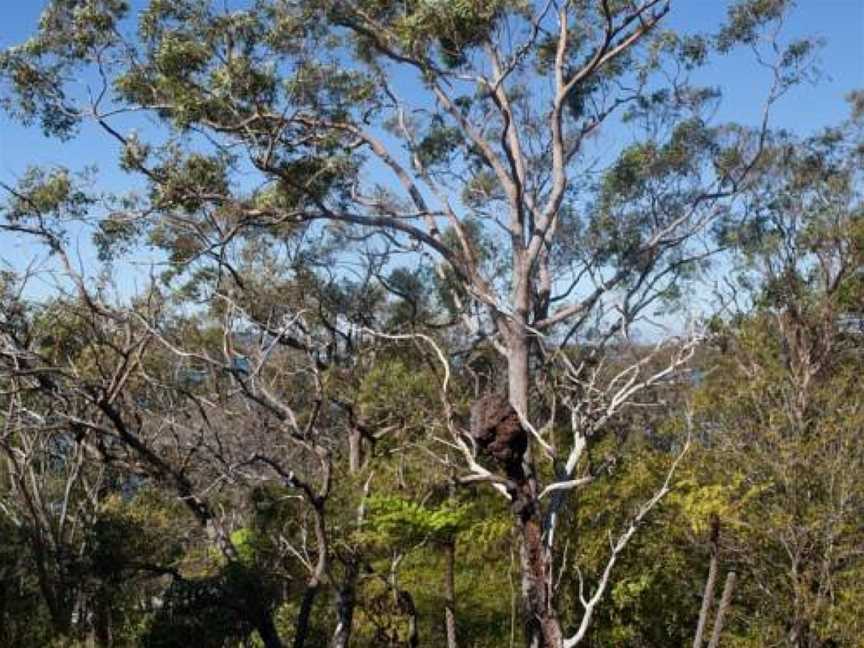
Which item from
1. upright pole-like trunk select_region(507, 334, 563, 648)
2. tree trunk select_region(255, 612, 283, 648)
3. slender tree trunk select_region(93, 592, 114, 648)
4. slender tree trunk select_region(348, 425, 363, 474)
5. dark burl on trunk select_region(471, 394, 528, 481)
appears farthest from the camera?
slender tree trunk select_region(93, 592, 114, 648)

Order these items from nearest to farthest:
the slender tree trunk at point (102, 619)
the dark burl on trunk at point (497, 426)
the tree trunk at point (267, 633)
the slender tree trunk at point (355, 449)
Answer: the dark burl on trunk at point (497, 426) < the tree trunk at point (267, 633) < the slender tree trunk at point (355, 449) < the slender tree trunk at point (102, 619)

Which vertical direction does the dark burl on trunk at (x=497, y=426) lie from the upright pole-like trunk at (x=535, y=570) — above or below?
above

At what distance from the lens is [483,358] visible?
16.8m

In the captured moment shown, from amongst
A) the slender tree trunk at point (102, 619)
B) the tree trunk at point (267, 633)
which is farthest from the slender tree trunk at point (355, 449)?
the slender tree trunk at point (102, 619)

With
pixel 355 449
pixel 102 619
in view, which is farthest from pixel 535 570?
pixel 102 619

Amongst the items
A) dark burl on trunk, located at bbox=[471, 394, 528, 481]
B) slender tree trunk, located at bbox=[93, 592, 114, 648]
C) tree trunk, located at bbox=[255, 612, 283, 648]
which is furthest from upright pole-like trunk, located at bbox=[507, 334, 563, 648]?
slender tree trunk, located at bbox=[93, 592, 114, 648]

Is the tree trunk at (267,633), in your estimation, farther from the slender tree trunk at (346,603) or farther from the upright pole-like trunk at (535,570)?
the upright pole-like trunk at (535,570)

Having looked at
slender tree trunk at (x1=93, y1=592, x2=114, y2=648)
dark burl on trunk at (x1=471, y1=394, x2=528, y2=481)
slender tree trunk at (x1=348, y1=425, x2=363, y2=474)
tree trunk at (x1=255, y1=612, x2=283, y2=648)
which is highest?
slender tree trunk at (x1=348, y1=425, x2=363, y2=474)

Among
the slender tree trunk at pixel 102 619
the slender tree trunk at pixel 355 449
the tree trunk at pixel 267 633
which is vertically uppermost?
the slender tree trunk at pixel 355 449

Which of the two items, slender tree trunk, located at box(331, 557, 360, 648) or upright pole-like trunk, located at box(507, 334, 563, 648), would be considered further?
slender tree trunk, located at box(331, 557, 360, 648)

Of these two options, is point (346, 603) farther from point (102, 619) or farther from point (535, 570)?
point (102, 619)

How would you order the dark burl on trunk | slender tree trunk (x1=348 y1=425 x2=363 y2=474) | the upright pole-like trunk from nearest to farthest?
the dark burl on trunk → the upright pole-like trunk → slender tree trunk (x1=348 y1=425 x2=363 y2=474)

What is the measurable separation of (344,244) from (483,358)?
12.0 feet

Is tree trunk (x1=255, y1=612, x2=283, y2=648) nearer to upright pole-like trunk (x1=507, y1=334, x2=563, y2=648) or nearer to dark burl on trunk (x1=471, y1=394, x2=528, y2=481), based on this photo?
upright pole-like trunk (x1=507, y1=334, x2=563, y2=648)
